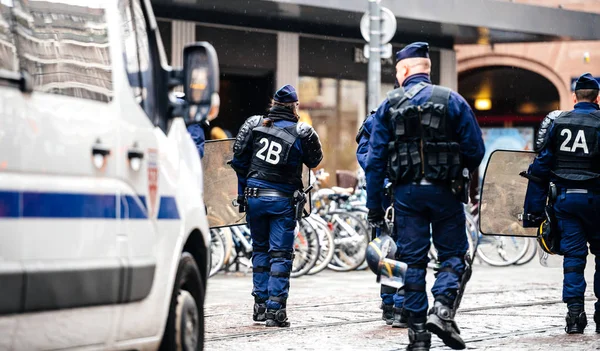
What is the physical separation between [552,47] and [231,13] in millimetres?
10966

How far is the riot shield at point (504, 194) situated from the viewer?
37.2 feet

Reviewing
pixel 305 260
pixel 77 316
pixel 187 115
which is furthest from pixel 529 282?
pixel 77 316

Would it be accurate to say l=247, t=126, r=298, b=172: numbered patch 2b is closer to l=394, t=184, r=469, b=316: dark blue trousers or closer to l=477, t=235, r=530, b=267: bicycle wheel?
l=394, t=184, r=469, b=316: dark blue trousers

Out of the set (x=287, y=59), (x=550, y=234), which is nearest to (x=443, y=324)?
(x=550, y=234)

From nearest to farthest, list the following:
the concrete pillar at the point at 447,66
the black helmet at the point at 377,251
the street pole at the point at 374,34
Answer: the black helmet at the point at 377,251
the street pole at the point at 374,34
the concrete pillar at the point at 447,66

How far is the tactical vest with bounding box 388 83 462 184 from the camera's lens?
7184mm

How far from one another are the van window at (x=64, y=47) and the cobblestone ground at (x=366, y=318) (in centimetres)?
329

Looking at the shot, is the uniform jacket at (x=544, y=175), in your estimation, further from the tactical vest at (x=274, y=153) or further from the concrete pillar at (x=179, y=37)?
the concrete pillar at (x=179, y=37)

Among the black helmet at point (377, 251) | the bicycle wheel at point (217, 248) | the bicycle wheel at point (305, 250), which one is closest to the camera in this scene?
the black helmet at point (377, 251)

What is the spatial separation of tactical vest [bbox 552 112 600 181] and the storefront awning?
11095 mm

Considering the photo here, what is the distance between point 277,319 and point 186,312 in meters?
3.69

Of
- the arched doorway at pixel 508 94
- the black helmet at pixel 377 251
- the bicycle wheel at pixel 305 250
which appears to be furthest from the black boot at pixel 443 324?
the arched doorway at pixel 508 94

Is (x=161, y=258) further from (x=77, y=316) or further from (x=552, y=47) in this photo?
(x=552, y=47)

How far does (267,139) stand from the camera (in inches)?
387
